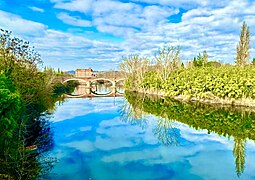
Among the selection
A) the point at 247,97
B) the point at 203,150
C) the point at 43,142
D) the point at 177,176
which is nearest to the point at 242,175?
the point at 177,176

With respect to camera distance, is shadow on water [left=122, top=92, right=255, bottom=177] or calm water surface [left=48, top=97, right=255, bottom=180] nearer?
calm water surface [left=48, top=97, right=255, bottom=180]

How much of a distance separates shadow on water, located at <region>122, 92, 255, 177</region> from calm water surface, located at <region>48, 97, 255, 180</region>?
11 centimetres

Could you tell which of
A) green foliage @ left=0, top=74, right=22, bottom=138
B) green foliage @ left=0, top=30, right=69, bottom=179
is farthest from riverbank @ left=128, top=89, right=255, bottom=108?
green foliage @ left=0, top=74, right=22, bottom=138

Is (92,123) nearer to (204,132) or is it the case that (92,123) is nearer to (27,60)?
(27,60)

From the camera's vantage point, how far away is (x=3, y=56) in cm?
1900

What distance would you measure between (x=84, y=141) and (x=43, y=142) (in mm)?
2537

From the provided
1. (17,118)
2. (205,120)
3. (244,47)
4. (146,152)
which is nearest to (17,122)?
(17,118)

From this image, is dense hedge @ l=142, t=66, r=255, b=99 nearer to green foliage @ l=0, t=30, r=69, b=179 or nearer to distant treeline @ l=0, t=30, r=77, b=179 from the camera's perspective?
distant treeline @ l=0, t=30, r=77, b=179

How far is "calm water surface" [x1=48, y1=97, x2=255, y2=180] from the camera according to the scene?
1293 cm

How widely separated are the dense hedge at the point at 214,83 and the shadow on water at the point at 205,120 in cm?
260

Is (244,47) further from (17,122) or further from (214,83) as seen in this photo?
(17,122)

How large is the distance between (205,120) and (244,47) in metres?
38.6

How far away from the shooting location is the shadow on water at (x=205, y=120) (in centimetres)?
1917

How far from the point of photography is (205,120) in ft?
85.5
